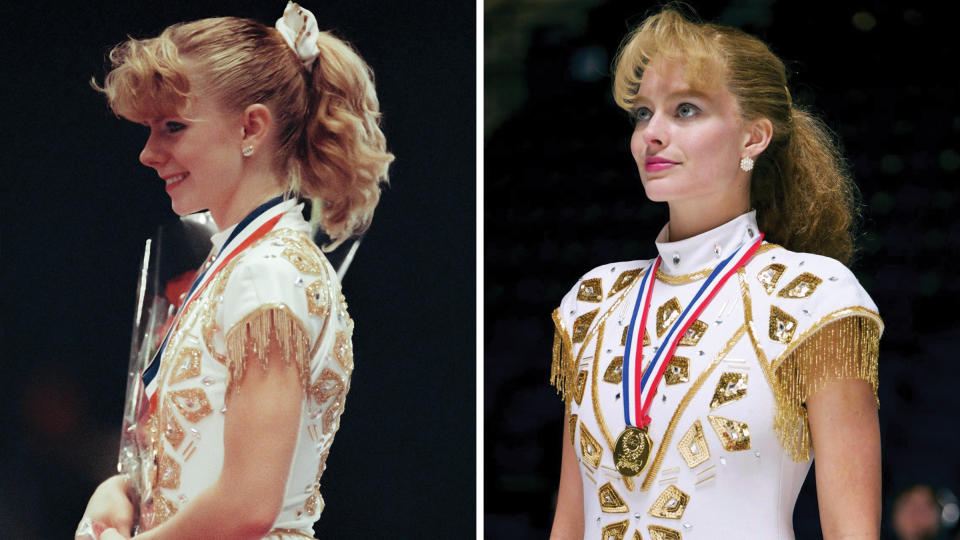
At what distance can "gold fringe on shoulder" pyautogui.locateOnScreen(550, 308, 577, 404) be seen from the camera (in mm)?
2473

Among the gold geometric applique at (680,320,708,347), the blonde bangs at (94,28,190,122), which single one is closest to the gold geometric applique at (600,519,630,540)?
the gold geometric applique at (680,320,708,347)

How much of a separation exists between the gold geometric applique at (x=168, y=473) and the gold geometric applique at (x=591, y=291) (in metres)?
0.94

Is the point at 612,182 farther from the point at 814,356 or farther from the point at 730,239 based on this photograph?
the point at 814,356

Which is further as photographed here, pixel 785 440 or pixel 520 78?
pixel 520 78

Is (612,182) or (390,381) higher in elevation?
(612,182)

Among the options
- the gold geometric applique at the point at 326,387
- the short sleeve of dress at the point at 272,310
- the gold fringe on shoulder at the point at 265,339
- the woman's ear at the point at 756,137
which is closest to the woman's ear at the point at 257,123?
the short sleeve of dress at the point at 272,310

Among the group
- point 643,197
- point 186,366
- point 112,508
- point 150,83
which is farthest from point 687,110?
point 112,508

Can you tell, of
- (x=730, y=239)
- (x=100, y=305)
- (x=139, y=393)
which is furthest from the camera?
(x=100, y=305)

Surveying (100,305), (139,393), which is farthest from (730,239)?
(100,305)

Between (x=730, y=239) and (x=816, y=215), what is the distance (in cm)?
21

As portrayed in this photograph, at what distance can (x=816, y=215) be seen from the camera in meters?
2.41

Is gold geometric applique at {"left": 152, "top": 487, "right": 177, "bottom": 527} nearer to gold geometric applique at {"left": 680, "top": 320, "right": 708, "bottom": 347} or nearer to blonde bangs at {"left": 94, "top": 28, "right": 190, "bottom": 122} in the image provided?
blonde bangs at {"left": 94, "top": 28, "right": 190, "bottom": 122}

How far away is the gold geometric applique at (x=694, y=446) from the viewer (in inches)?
85.1

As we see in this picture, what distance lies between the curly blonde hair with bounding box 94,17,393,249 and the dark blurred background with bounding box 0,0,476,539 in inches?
5.1
